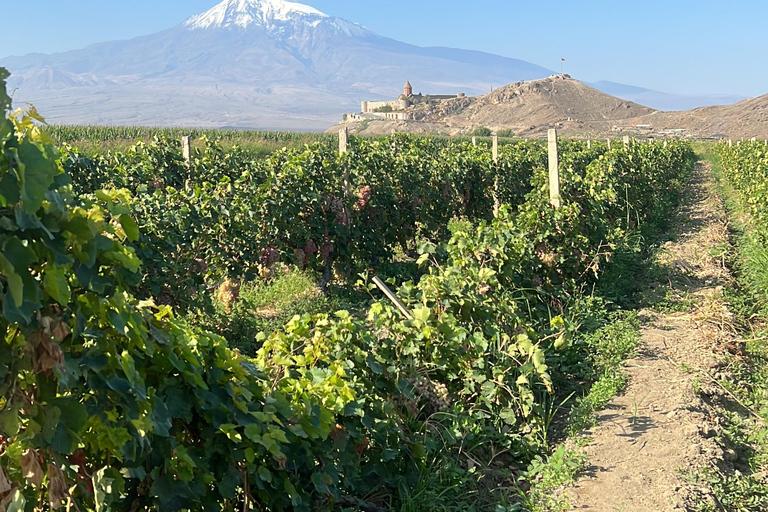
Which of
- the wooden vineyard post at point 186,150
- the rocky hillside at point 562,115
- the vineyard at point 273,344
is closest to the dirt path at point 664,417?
the vineyard at point 273,344

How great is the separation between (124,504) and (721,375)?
4.51 m

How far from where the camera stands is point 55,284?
1.83m

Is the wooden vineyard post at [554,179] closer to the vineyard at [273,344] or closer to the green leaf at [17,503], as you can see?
the vineyard at [273,344]

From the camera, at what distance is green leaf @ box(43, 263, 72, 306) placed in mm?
1821

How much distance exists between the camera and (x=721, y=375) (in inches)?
216

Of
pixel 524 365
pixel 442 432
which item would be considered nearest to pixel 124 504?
pixel 442 432

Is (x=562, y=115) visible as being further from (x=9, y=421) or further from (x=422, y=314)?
(x=9, y=421)

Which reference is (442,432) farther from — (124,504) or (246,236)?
(246,236)

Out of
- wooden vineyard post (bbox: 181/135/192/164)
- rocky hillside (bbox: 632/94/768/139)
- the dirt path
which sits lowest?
the dirt path

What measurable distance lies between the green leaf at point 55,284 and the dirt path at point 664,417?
Answer: 271 centimetres

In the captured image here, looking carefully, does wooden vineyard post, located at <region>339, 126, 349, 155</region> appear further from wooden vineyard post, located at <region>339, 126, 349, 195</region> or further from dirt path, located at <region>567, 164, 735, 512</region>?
dirt path, located at <region>567, 164, 735, 512</region>

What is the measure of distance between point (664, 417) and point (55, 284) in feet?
12.7

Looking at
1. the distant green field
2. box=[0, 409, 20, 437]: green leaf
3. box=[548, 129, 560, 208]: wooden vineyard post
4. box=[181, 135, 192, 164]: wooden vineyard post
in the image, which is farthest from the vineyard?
the distant green field

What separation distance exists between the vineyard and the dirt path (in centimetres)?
37
